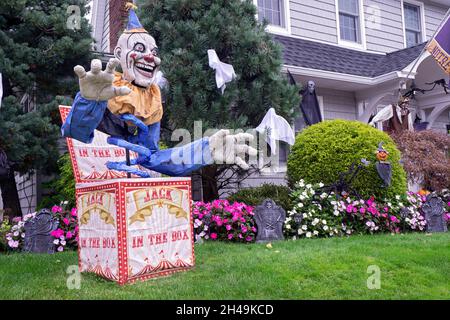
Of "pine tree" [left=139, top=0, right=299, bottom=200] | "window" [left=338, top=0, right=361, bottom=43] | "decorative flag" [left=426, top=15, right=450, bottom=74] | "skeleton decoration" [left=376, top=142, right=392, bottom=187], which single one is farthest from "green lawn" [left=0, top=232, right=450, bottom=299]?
"window" [left=338, top=0, right=361, bottom=43]

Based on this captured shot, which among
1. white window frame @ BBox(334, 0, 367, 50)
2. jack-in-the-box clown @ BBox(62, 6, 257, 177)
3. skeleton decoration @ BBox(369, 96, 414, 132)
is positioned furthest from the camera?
white window frame @ BBox(334, 0, 367, 50)

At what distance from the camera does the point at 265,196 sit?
22.9 ft

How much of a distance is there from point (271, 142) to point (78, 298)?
4.22 metres

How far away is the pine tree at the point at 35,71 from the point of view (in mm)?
7324

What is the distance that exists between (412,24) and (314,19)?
14.1ft

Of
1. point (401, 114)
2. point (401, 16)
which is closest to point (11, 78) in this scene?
point (401, 114)

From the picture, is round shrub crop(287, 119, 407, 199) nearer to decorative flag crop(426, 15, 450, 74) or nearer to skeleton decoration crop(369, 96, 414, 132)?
skeleton decoration crop(369, 96, 414, 132)

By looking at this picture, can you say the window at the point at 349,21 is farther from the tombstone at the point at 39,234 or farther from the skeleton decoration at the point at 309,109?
the tombstone at the point at 39,234

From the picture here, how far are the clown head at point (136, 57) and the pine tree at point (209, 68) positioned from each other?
2.58 m

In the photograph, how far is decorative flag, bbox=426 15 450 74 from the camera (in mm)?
9320

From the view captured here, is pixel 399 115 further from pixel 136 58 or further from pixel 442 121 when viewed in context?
pixel 136 58

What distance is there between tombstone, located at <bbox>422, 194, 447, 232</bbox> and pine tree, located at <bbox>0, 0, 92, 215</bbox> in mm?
6217

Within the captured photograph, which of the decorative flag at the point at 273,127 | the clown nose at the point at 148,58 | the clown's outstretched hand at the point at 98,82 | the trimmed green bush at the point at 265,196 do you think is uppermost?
the clown nose at the point at 148,58

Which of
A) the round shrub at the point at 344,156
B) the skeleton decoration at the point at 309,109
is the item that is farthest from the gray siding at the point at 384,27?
the round shrub at the point at 344,156
